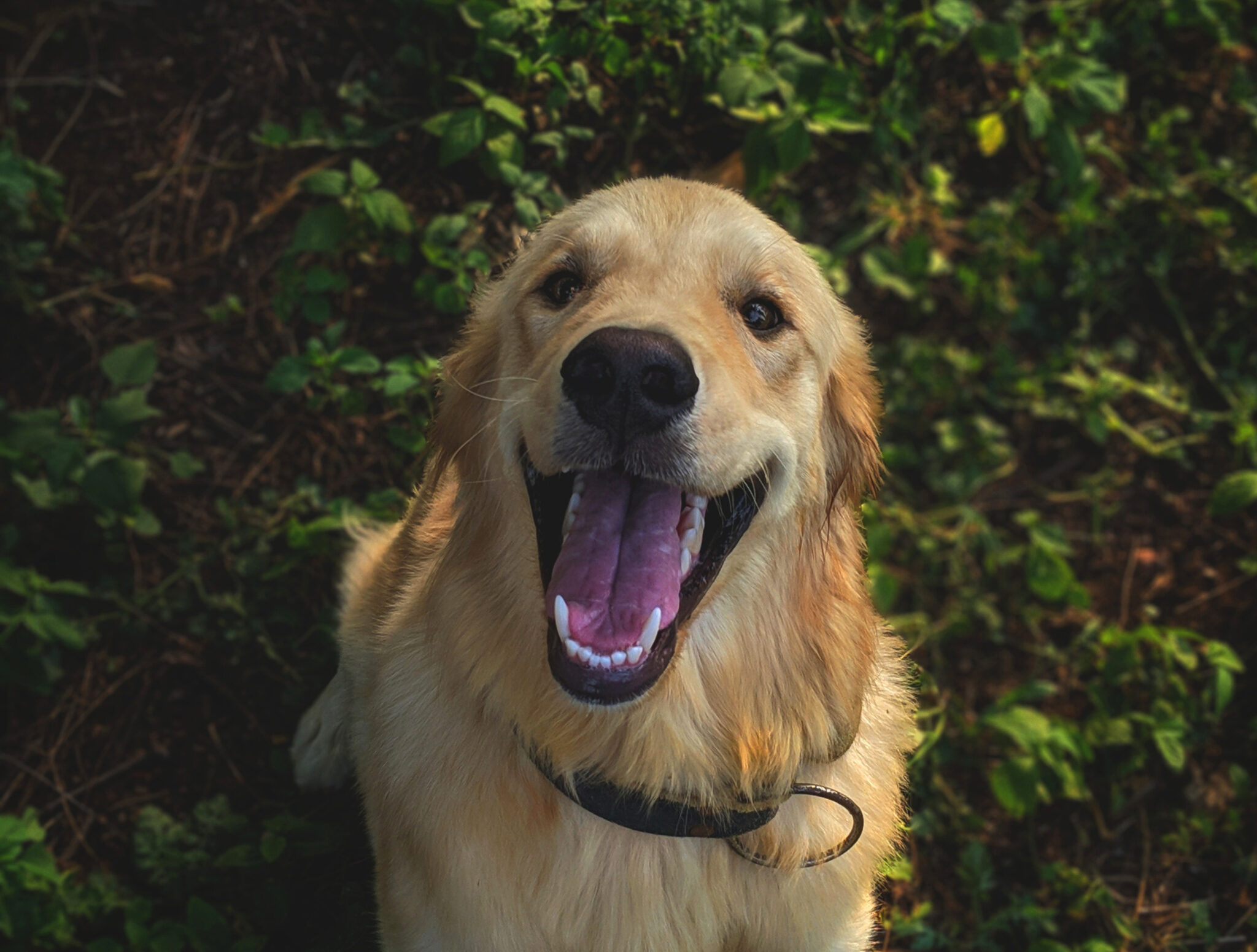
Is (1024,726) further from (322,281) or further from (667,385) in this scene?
(322,281)

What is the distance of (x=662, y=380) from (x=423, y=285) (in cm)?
180

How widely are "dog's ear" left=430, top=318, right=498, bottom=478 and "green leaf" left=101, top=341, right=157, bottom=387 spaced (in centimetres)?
126

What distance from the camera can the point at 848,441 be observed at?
243 cm

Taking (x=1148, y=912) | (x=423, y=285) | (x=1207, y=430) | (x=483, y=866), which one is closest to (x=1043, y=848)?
(x=1148, y=912)

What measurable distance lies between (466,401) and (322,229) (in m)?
1.17

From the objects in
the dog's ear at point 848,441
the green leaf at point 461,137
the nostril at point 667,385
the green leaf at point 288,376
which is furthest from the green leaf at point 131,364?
the dog's ear at point 848,441

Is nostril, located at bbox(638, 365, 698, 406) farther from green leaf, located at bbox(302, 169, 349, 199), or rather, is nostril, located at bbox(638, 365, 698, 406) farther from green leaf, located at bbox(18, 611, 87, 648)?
green leaf, located at bbox(18, 611, 87, 648)

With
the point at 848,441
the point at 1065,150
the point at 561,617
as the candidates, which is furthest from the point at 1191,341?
the point at 561,617

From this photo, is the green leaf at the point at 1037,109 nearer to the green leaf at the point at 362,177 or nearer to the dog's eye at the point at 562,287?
the dog's eye at the point at 562,287

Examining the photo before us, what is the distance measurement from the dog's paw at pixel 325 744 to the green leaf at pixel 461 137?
166 cm

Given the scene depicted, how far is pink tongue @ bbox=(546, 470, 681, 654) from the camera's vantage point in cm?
199

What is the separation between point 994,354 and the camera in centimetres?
418

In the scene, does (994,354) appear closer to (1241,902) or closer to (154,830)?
(1241,902)

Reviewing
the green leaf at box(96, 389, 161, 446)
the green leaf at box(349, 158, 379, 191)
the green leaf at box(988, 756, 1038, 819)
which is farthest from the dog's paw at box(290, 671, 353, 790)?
the green leaf at box(988, 756, 1038, 819)
